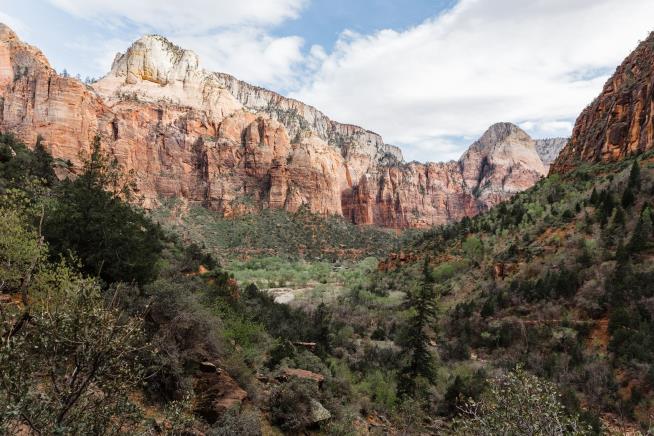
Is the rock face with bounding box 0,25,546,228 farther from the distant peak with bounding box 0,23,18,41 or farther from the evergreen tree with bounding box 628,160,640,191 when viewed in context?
the evergreen tree with bounding box 628,160,640,191

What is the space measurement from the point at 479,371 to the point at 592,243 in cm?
1163

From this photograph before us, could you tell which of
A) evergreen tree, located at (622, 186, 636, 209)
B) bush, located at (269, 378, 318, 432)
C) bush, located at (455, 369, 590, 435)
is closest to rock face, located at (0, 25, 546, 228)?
bush, located at (269, 378, 318, 432)

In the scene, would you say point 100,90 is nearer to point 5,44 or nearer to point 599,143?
point 5,44

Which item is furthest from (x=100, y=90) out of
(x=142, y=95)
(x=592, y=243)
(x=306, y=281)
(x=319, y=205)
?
(x=592, y=243)

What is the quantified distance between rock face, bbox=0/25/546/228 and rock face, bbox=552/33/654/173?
2171 inches

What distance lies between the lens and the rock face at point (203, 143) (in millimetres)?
59500

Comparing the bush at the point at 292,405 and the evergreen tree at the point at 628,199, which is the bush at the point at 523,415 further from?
the evergreen tree at the point at 628,199

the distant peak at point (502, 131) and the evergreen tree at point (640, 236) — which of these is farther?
the distant peak at point (502, 131)

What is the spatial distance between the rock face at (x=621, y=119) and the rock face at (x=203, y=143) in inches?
2171

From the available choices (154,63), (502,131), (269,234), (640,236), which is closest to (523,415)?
(640,236)

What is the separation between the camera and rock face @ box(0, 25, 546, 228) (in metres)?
59.5

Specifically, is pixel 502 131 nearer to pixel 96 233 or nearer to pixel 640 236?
pixel 640 236

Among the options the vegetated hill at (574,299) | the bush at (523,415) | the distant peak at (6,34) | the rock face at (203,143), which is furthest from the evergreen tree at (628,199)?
the distant peak at (6,34)

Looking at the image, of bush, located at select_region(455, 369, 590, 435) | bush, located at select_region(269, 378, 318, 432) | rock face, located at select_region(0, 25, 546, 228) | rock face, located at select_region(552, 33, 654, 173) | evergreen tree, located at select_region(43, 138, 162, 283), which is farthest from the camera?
rock face, located at select_region(0, 25, 546, 228)
